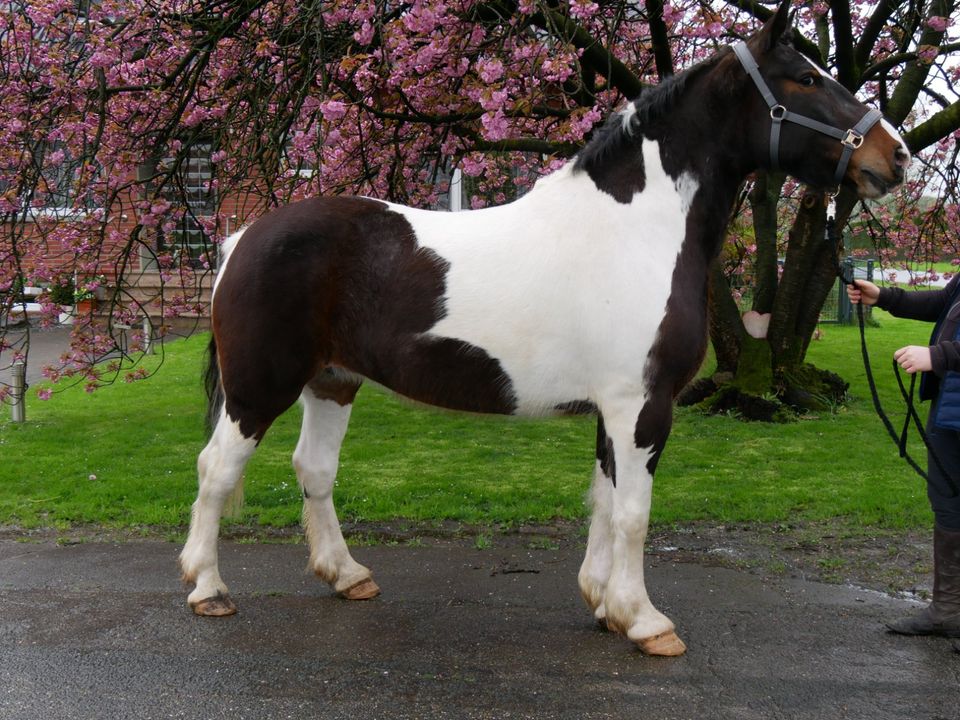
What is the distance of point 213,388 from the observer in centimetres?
440

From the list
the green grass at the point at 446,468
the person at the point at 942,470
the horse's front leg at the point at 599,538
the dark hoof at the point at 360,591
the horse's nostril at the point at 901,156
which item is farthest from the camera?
the green grass at the point at 446,468

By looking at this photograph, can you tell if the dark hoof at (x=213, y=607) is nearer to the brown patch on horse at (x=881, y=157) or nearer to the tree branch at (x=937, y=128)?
the brown patch on horse at (x=881, y=157)

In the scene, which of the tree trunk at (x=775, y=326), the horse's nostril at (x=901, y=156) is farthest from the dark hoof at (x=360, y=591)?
the tree trunk at (x=775, y=326)

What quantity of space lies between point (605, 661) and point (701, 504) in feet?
9.03

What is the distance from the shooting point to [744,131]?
3752 mm

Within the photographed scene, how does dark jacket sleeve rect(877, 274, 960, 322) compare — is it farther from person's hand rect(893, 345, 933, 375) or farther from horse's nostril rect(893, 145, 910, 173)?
horse's nostril rect(893, 145, 910, 173)

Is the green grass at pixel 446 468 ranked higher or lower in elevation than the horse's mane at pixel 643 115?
lower

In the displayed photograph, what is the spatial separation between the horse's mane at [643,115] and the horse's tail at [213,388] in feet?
6.88

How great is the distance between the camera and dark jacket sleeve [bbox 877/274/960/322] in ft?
13.1

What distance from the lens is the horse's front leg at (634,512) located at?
11.9 ft

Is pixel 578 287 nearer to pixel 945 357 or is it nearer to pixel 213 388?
pixel 945 357

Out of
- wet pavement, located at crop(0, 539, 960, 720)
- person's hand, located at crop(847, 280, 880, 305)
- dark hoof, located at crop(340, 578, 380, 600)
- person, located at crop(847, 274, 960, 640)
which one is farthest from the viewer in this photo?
dark hoof, located at crop(340, 578, 380, 600)

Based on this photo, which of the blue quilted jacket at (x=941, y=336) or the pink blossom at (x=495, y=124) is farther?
the pink blossom at (x=495, y=124)

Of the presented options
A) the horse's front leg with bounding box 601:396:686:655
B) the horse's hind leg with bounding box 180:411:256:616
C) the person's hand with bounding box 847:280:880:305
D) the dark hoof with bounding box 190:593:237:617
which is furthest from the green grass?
the person's hand with bounding box 847:280:880:305
